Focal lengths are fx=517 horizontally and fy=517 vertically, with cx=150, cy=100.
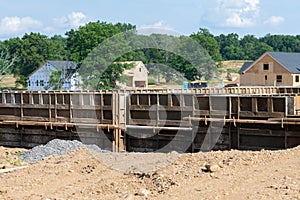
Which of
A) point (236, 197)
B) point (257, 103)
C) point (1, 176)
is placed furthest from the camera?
point (257, 103)

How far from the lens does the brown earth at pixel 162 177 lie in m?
11.8

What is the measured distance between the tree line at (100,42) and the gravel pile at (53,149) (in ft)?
44.6

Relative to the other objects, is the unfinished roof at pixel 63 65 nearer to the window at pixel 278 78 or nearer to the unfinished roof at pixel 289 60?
the unfinished roof at pixel 289 60

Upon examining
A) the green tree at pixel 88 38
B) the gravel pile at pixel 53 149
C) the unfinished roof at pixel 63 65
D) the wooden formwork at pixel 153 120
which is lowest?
the gravel pile at pixel 53 149

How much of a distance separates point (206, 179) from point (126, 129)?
775 cm

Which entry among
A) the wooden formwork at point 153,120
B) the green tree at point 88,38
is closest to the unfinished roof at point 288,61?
the green tree at point 88,38

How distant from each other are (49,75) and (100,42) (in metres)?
10.6

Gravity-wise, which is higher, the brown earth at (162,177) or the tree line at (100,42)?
the tree line at (100,42)

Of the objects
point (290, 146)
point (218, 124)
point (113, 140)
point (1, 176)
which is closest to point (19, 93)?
point (113, 140)

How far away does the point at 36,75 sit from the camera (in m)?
71.9

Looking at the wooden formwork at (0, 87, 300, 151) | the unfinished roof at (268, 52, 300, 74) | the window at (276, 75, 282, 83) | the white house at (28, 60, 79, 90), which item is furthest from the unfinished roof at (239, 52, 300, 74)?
the wooden formwork at (0, 87, 300, 151)

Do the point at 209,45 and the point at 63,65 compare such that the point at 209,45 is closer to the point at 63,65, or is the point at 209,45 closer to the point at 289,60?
the point at 289,60

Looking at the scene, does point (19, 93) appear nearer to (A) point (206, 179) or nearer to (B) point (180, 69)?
(A) point (206, 179)

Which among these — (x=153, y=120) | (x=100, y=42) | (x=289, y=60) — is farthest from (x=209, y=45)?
(x=153, y=120)
